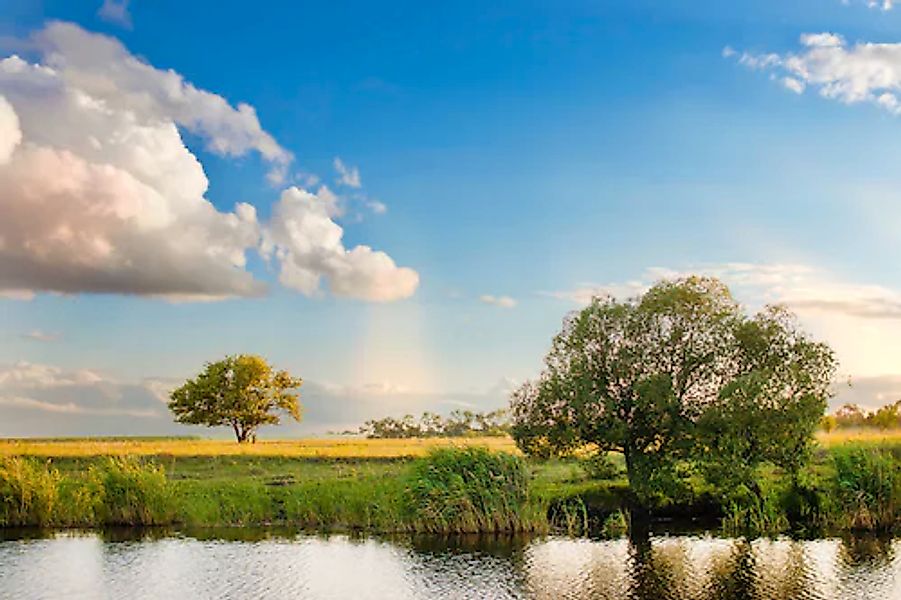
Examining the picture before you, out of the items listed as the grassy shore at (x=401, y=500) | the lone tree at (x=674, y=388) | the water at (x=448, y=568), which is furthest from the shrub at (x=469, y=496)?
the lone tree at (x=674, y=388)

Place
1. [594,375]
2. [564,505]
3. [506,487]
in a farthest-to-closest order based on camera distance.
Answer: [594,375] < [564,505] < [506,487]

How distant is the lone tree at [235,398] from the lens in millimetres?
119375

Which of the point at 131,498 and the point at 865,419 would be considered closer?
the point at 131,498

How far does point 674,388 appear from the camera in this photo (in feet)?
150

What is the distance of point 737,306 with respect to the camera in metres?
47.1

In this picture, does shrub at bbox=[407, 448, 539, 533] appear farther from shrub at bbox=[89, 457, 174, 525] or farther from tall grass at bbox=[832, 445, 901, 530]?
tall grass at bbox=[832, 445, 901, 530]

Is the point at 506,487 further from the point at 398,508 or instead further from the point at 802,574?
the point at 802,574

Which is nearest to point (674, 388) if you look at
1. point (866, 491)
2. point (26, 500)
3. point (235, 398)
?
Answer: point (866, 491)

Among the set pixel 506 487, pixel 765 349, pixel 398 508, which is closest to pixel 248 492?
pixel 398 508

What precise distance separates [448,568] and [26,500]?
22577 millimetres

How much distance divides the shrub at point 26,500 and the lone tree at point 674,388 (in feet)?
70.4

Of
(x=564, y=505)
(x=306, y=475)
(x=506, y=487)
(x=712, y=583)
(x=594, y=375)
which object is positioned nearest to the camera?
(x=712, y=583)

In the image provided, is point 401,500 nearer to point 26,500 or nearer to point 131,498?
point 131,498

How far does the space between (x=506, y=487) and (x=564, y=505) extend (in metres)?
4.09
